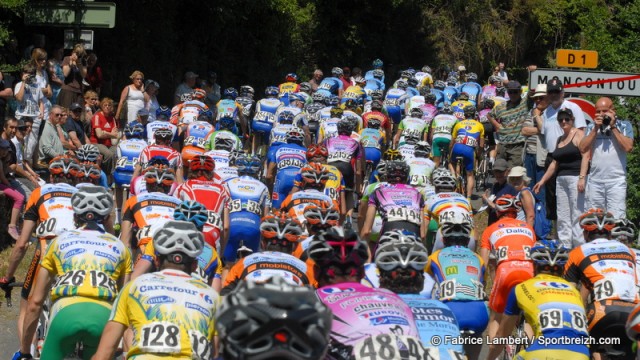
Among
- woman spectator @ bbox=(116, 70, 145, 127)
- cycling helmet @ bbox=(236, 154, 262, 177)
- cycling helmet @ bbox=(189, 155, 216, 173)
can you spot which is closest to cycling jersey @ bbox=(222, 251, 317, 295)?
cycling helmet @ bbox=(189, 155, 216, 173)

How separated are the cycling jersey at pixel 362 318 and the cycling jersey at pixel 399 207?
22.4ft

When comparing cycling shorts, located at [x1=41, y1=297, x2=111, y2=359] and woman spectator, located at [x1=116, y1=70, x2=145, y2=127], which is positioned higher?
woman spectator, located at [x1=116, y1=70, x2=145, y2=127]

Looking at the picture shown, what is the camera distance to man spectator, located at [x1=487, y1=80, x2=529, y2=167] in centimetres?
1988

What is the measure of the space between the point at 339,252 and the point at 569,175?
27.3 feet

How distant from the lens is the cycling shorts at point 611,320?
9.42 meters

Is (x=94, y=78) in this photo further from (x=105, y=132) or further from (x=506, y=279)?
(x=506, y=279)

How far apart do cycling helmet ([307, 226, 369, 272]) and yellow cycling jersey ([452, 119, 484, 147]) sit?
15.1 meters

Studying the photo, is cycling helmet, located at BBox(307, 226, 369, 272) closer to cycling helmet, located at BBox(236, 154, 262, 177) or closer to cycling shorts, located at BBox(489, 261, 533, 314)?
cycling shorts, located at BBox(489, 261, 533, 314)

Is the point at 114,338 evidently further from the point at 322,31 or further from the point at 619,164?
the point at 322,31

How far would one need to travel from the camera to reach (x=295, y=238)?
9.62 metres

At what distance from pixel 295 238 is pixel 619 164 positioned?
594cm

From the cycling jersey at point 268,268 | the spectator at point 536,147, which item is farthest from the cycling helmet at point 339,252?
the spectator at point 536,147

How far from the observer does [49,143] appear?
18.5 metres

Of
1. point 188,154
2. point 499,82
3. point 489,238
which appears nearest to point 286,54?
point 499,82
